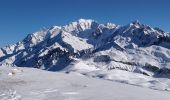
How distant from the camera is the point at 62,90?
84.0 feet

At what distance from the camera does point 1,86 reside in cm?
2805

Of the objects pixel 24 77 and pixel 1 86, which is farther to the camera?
pixel 24 77

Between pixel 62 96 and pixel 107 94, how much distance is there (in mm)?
2645

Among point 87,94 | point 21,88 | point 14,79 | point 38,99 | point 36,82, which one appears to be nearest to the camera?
point 38,99

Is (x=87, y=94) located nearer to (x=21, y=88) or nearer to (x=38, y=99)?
(x=38, y=99)

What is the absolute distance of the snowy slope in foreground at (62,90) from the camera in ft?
75.3

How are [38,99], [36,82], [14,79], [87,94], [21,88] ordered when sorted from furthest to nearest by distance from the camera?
[14,79], [36,82], [21,88], [87,94], [38,99]

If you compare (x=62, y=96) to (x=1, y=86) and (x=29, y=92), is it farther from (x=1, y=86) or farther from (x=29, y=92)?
(x=1, y=86)

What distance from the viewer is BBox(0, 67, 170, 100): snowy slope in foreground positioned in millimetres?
22938

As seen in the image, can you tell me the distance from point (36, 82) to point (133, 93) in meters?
8.21

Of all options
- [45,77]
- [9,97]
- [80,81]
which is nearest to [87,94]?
A: [9,97]

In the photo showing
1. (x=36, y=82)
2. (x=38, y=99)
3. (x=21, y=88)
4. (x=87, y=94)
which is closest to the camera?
(x=38, y=99)

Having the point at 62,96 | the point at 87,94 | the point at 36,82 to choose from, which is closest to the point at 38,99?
the point at 62,96

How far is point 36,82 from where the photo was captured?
29500mm
